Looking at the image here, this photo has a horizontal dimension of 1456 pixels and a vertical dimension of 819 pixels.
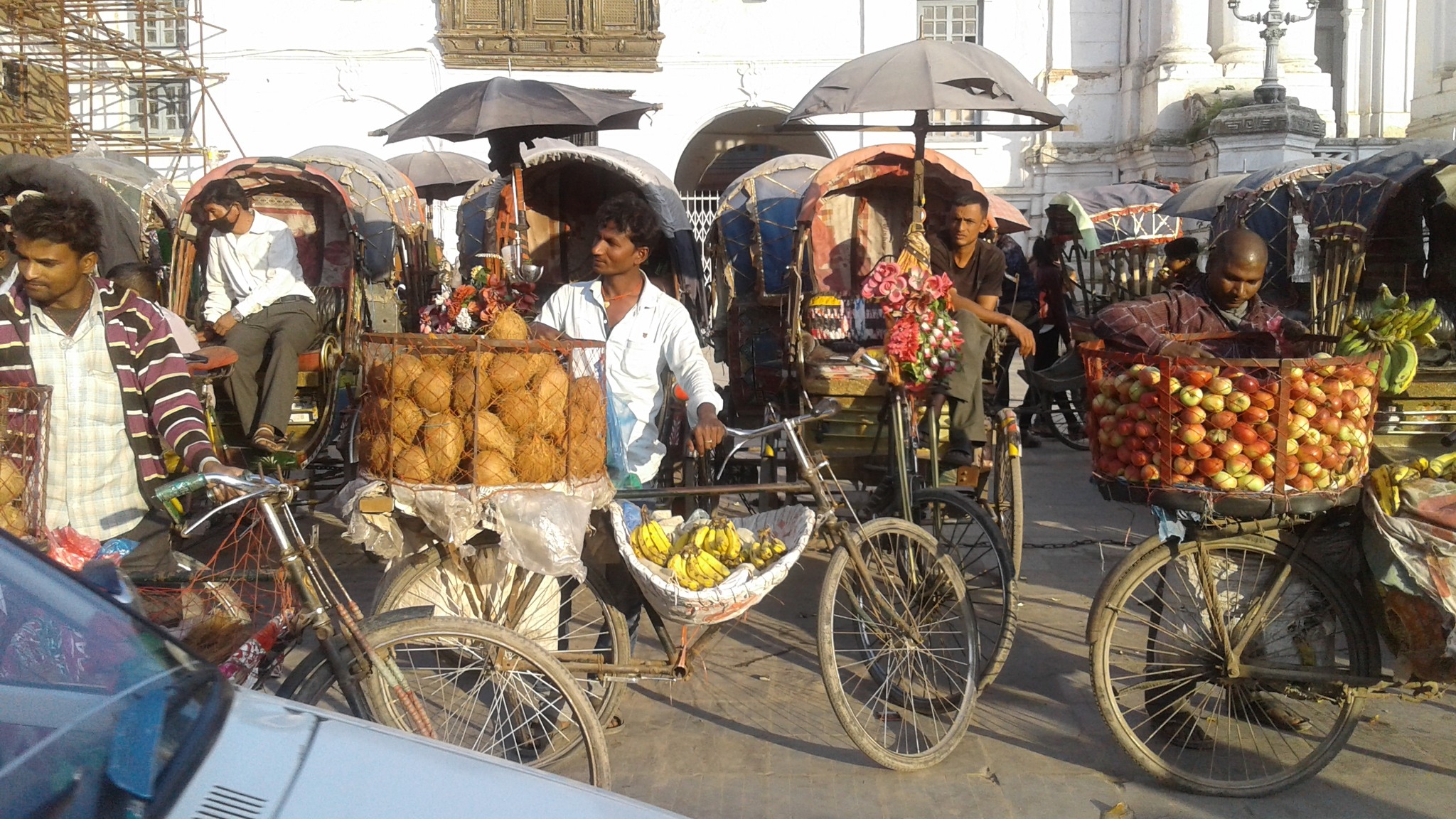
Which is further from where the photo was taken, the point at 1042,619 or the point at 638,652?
the point at 1042,619

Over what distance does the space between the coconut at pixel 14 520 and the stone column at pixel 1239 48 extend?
1957cm

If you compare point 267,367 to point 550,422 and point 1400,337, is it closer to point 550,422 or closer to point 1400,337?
point 550,422

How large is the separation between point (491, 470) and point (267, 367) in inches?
143

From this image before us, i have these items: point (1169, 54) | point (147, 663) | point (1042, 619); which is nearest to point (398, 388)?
point (147, 663)

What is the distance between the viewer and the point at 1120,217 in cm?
1231

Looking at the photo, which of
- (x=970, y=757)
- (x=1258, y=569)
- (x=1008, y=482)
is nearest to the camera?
(x=1258, y=569)

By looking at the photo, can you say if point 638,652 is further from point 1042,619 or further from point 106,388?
point 106,388

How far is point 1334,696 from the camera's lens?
11.7ft

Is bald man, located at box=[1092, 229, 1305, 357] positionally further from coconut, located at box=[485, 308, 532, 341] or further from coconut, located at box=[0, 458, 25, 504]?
coconut, located at box=[0, 458, 25, 504]

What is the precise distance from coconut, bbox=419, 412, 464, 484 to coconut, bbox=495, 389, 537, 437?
0.13 meters

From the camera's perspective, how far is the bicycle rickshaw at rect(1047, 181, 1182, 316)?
10.2m

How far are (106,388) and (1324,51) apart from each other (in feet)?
82.4

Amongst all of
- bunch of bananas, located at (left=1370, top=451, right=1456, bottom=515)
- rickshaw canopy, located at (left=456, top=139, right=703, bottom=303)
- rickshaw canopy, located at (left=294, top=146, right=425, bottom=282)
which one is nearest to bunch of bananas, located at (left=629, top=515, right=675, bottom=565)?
bunch of bananas, located at (left=1370, top=451, right=1456, bottom=515)

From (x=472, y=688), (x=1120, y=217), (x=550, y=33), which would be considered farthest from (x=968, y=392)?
(x=550, y=33)
